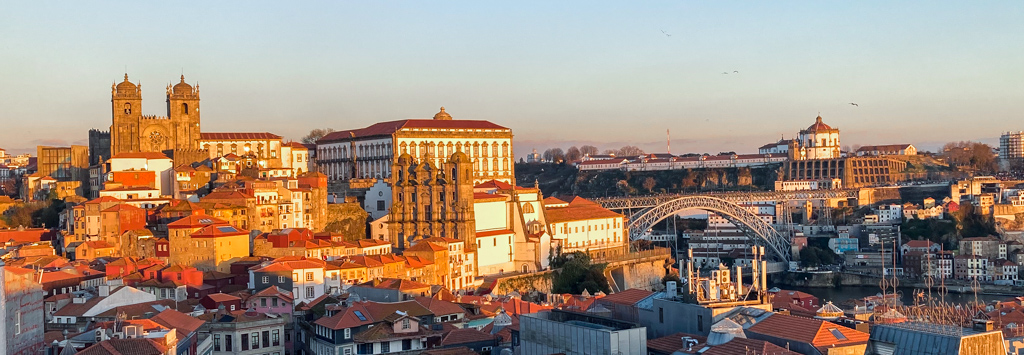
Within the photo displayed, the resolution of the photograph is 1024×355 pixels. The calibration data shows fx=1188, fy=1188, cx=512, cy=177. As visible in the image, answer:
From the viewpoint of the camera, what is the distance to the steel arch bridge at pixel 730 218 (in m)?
58.8

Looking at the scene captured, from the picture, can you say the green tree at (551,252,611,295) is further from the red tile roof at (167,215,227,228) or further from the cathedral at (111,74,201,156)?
the cathedral at (111,74,201,156)

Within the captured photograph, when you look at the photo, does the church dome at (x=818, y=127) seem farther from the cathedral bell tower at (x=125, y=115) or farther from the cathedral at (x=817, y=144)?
the cathedral bell tower at (x=125, y=115)

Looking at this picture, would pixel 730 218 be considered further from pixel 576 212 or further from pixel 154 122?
pixel 154 122

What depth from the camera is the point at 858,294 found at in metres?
53.0

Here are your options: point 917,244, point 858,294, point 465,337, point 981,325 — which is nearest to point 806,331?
point 981,325

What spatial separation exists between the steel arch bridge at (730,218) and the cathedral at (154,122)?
2166 cm

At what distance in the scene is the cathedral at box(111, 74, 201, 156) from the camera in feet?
156

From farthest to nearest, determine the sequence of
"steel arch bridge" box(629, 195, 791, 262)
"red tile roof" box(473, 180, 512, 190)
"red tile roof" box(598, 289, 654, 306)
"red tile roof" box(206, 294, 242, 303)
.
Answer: "steel arch bridge" box(629, 195, 791, 262) < "red tile roof" box(473, 180, 512, 190) < "red tile roof" box(206, 294, 242, 303) < "red tile roof" box(598, 289, 654, 306)

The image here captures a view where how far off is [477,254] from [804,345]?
1000 inches

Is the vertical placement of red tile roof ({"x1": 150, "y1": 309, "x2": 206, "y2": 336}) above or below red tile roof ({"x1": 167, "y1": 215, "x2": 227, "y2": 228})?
below

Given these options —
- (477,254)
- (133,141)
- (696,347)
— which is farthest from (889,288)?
(696,347)

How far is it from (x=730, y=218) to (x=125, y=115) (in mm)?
30838

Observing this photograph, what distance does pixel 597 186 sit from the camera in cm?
9075

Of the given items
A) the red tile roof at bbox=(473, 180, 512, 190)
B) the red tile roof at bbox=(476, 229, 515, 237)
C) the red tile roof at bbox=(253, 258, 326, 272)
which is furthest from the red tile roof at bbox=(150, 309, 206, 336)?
the red tile roof at bbox=(473, 180, 512, 190)
